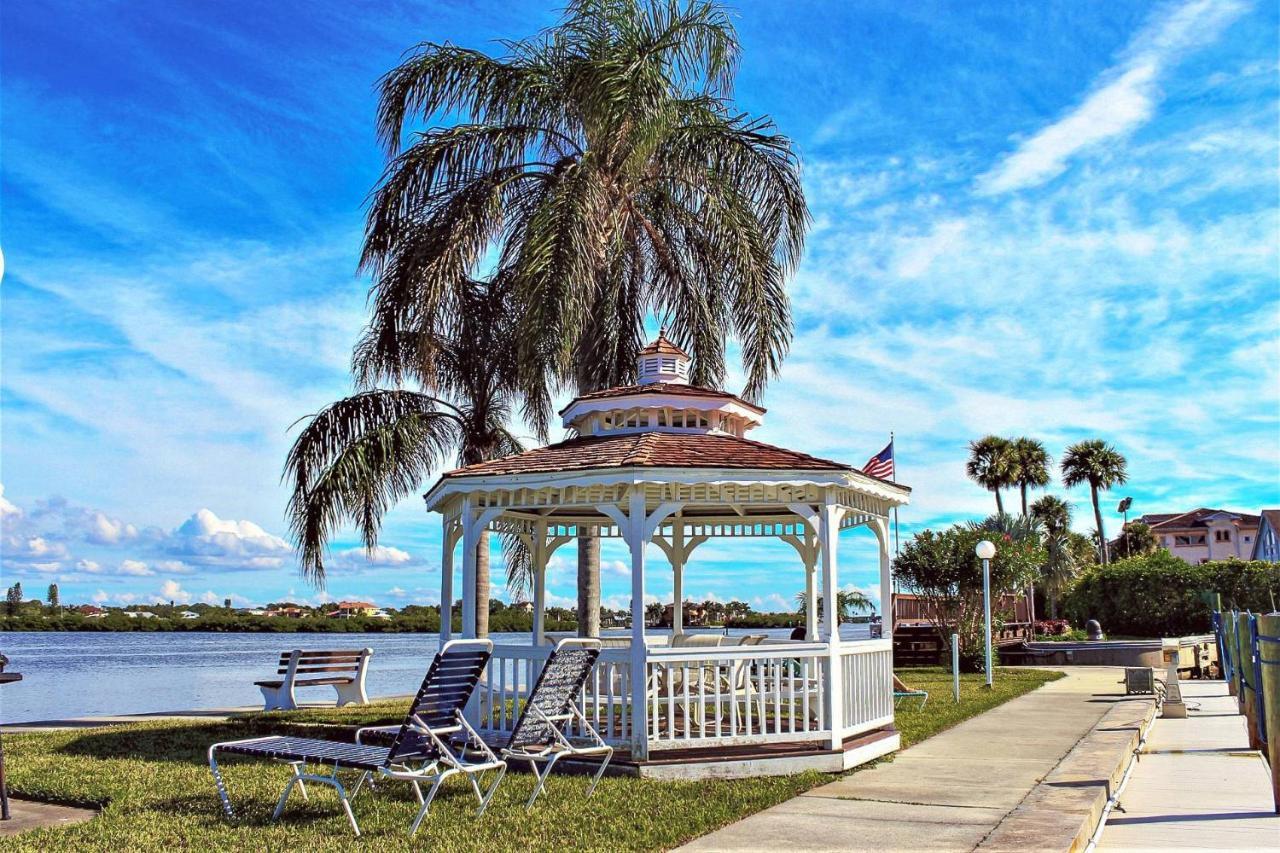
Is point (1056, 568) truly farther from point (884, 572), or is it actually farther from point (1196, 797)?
point (1196, 797)

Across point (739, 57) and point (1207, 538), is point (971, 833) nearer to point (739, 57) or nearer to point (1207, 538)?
point (739, 57)

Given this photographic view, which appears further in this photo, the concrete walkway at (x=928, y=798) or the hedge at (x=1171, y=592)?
the hedge at (x=1171, y=592)

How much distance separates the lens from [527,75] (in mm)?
17078

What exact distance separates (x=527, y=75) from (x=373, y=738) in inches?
419

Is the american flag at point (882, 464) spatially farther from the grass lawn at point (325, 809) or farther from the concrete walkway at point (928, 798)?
the grass lawn at point (325, 809)

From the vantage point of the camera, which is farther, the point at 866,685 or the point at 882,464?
the point at 882,464

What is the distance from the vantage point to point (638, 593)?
9906mm

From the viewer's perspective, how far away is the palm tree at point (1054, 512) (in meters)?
71.9

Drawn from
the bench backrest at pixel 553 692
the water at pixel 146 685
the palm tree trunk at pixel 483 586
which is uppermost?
the palm tree trunk at pixel 483 586

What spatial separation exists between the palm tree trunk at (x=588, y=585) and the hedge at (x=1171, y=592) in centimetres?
3229

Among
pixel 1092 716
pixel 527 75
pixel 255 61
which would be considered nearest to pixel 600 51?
pixel 527 75

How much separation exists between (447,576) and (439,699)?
4709 mm

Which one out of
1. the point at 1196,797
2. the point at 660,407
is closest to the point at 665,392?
the point at 660,407

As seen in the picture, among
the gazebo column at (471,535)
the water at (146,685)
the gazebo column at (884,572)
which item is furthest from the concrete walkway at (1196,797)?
the gazebo column at (471,535)
